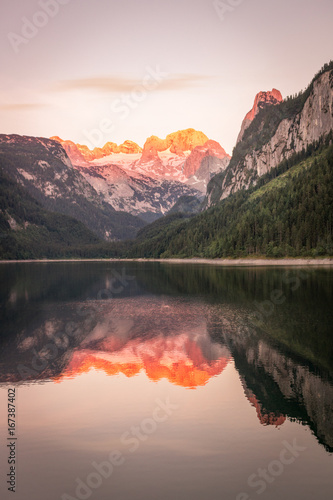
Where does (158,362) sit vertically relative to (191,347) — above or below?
above

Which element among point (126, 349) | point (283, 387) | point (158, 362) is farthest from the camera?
point (126, 349)

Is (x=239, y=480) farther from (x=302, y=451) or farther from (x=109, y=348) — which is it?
(x=109, y=348)

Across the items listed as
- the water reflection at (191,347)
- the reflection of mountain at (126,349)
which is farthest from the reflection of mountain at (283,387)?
the reflection of mountain at (126,349)

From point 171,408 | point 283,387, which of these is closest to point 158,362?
point 171,408

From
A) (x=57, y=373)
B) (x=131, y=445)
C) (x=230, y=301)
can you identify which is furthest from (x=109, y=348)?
(x=230, y=301)

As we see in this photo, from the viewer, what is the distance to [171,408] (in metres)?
22.9

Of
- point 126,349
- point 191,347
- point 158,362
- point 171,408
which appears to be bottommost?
point 126,349

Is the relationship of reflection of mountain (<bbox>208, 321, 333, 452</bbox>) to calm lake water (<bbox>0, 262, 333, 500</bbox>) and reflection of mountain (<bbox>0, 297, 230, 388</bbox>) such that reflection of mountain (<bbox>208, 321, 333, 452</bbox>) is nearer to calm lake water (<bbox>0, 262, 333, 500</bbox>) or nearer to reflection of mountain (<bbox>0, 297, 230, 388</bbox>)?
calm lake water (<bbox>0, 262, 333, 500</bbox>)

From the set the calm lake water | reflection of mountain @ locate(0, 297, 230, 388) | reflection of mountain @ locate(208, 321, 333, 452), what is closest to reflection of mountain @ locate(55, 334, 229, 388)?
reflection of mountain @ locate(0, 297, 230, 388)

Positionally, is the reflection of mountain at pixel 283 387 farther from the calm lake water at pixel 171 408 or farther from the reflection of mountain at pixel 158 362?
the reflection of mountain at pixel 158 362

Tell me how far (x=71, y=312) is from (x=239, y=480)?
44.7m

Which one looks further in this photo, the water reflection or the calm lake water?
the water reflection

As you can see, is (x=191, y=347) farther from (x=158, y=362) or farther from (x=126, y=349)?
(x=126, y=349)

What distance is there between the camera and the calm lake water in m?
15.5
